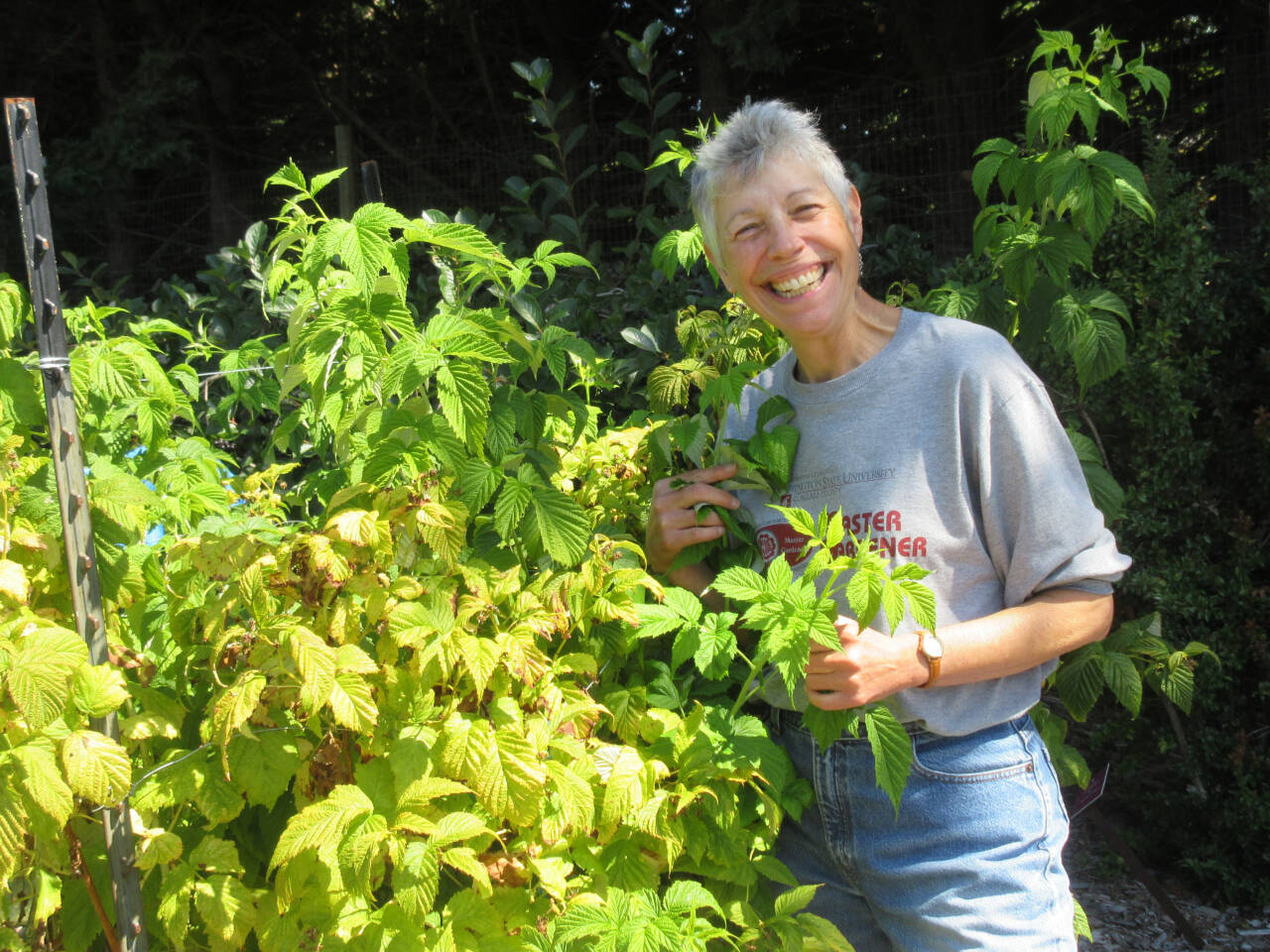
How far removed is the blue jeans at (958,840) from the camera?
5.34 ft

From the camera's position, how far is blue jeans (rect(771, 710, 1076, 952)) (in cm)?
163

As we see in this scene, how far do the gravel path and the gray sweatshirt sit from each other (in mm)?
1846

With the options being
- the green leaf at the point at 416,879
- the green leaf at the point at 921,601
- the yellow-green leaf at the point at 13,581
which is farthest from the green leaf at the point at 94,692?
the green leaf at the point at 921,601

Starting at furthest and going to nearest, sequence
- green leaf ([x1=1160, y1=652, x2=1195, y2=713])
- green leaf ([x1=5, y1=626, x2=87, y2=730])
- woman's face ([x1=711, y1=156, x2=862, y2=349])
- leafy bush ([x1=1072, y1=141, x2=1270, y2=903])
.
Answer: leafy bush ([x1=1072, y1=141, x2=1270, y2=903])
green leaf ([x1=1160, y1=652, x2=1195, y2=713])
woman's face ([x1=711, y1=156, x2=862, y2=349])
green leaf ([x1=5, y1=626, x2=87, y2=730])

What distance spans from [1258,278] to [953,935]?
92.9 inches

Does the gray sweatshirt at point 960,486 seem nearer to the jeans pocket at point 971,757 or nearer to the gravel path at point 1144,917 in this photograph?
the jeans pocket at point 971,757

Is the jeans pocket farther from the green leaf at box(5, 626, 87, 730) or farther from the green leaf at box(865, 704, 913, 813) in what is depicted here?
the green leaf at box(5, 626, 87, 730)

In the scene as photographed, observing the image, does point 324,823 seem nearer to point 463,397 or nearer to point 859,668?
point 463,397

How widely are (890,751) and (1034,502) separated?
41 centimetres

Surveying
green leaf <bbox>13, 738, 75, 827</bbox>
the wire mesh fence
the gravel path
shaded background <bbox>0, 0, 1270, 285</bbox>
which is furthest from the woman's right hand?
shaded background <bbox>0, 0, 1270, 285</bbox>

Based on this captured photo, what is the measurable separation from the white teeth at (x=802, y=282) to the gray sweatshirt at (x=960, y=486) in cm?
16

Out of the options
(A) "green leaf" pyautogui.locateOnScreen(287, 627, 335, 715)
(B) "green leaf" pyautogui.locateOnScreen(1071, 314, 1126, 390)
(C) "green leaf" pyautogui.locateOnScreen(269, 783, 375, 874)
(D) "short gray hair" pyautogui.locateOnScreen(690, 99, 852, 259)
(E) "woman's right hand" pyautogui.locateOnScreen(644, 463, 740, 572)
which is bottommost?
(C) "green leaf" pyautogui.locateOnScreen(269, 783, 375, 874)

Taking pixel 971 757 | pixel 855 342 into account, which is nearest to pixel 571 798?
pixel 971 757

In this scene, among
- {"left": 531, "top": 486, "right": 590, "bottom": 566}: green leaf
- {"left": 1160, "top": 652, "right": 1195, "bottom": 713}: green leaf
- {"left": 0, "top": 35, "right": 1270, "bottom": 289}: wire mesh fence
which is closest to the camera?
{"left": 531, "top": 486, "right": 590, "bottom": 566}: green leaf
